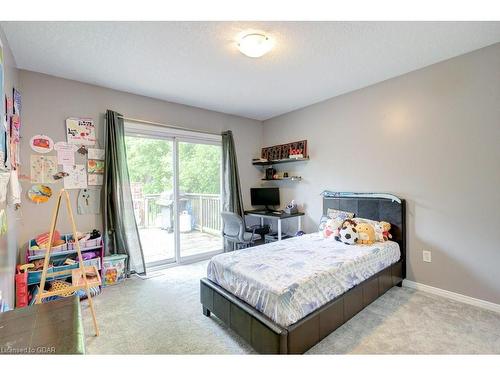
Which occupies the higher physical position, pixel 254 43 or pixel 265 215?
pixel 254 43

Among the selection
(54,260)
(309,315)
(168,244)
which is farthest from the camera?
Result: (168,244)

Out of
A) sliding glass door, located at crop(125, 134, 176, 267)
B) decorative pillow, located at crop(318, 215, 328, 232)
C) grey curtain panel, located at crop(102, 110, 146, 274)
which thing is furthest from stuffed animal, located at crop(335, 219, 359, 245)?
grey curtain panel, located at crop(102, 110, 146, 274)

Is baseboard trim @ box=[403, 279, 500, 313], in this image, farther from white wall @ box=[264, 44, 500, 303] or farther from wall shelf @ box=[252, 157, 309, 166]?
wall shelf @ box=[252, 157, 309, 166]

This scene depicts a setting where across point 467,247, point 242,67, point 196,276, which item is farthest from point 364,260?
point 242,67

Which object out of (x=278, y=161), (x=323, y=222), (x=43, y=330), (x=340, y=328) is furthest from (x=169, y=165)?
(x=340, y=328)

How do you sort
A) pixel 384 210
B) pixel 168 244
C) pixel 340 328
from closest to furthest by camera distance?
pixel 340 328 → pixel 384 210 → pixel 168 244

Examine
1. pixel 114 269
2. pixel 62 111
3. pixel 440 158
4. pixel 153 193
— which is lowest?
pixel 114 269

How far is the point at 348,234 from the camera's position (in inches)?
105

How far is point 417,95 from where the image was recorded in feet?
8.66

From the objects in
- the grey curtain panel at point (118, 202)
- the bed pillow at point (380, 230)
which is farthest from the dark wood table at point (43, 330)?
the bed pillow at point (380, 230)

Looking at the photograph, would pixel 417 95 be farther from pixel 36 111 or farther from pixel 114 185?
pixel 36 111

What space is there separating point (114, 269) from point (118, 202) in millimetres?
823

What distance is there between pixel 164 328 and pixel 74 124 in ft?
8.20

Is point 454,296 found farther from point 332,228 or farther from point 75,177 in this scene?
point 75,177
